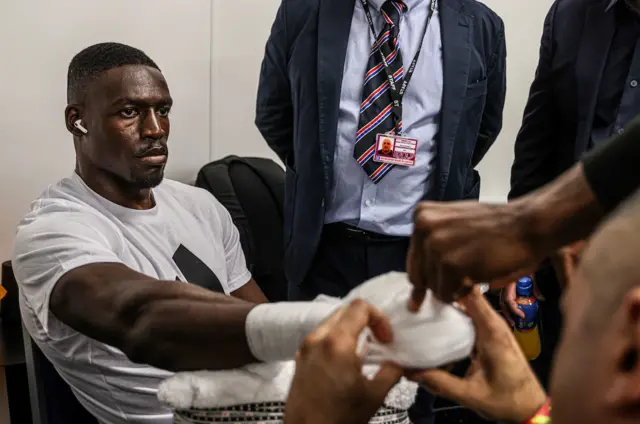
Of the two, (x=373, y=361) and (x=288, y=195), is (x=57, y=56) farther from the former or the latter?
(x=373, y=361)

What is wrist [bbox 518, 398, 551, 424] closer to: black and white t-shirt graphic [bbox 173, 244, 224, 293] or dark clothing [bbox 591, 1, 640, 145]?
black and white t-shirt graphic [bbox 173, 244, 224, 293]

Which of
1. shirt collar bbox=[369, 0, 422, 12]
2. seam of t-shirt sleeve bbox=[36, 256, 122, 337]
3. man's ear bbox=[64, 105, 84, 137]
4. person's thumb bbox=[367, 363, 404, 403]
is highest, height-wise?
shirt collar bbox=[369, 0, 422, 12]

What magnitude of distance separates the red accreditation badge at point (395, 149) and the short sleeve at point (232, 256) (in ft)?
1.54

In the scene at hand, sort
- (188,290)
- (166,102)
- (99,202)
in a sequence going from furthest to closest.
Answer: (166,102), (99,202), (188,290)

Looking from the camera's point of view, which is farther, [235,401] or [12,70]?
[12,70]

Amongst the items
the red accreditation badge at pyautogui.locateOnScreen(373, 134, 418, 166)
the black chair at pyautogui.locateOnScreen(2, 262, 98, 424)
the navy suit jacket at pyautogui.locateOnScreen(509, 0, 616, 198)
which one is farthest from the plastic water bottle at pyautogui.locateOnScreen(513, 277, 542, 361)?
the black chair at pyautogui.locateOnScreen(2, 262, 98, 424)

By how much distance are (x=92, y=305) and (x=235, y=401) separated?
433 mm

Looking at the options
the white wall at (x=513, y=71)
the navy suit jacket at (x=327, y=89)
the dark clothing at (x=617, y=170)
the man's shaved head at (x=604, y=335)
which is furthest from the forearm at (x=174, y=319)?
the white wall at (x=513, y=71)

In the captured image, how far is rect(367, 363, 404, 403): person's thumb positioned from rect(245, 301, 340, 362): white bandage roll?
191mm

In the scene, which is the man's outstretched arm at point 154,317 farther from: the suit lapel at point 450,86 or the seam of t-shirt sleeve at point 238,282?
the suit lapel at point 450,86

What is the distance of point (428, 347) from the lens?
0.95 meters

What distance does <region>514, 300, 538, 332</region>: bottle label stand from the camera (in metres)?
2.39

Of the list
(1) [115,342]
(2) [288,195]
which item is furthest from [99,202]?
(2) [288,195]

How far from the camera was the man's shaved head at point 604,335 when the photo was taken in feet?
1.80
